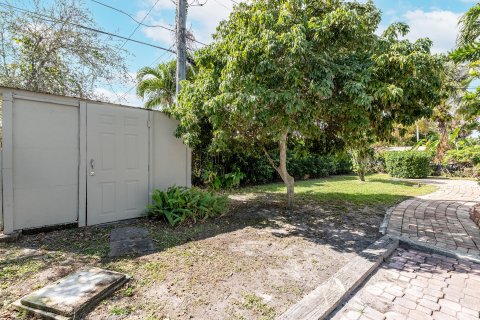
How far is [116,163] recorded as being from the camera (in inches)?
206

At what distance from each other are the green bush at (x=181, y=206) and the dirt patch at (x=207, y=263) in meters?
0.27

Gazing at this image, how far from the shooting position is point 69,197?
4.72 m

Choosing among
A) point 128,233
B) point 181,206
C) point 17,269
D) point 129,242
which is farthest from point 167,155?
point 17,269

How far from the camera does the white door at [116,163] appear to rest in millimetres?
4941

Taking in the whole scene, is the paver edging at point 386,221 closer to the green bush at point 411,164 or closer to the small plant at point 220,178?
the small plant at point 220,178

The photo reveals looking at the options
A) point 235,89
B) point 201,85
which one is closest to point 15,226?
point 201,85

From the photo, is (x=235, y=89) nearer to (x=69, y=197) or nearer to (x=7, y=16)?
(x=69, y=197)

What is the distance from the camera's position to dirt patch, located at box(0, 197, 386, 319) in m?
2.43

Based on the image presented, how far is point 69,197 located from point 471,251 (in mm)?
6763

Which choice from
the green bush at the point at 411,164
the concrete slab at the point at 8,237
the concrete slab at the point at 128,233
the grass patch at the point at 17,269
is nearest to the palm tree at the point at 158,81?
the concrete slab at the point at 128,233

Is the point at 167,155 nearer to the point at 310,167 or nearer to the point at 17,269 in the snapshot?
the point at 17,269

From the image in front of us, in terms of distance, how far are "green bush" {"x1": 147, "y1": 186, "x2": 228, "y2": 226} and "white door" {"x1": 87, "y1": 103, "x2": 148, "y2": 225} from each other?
0.44 metres

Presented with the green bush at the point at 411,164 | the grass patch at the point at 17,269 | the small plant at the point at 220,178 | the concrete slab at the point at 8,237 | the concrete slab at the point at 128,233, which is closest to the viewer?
the grass patch at the point at 17,269

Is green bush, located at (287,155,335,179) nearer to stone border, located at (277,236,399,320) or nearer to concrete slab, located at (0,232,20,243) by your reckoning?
stone border, located at (277,236,399,320)
